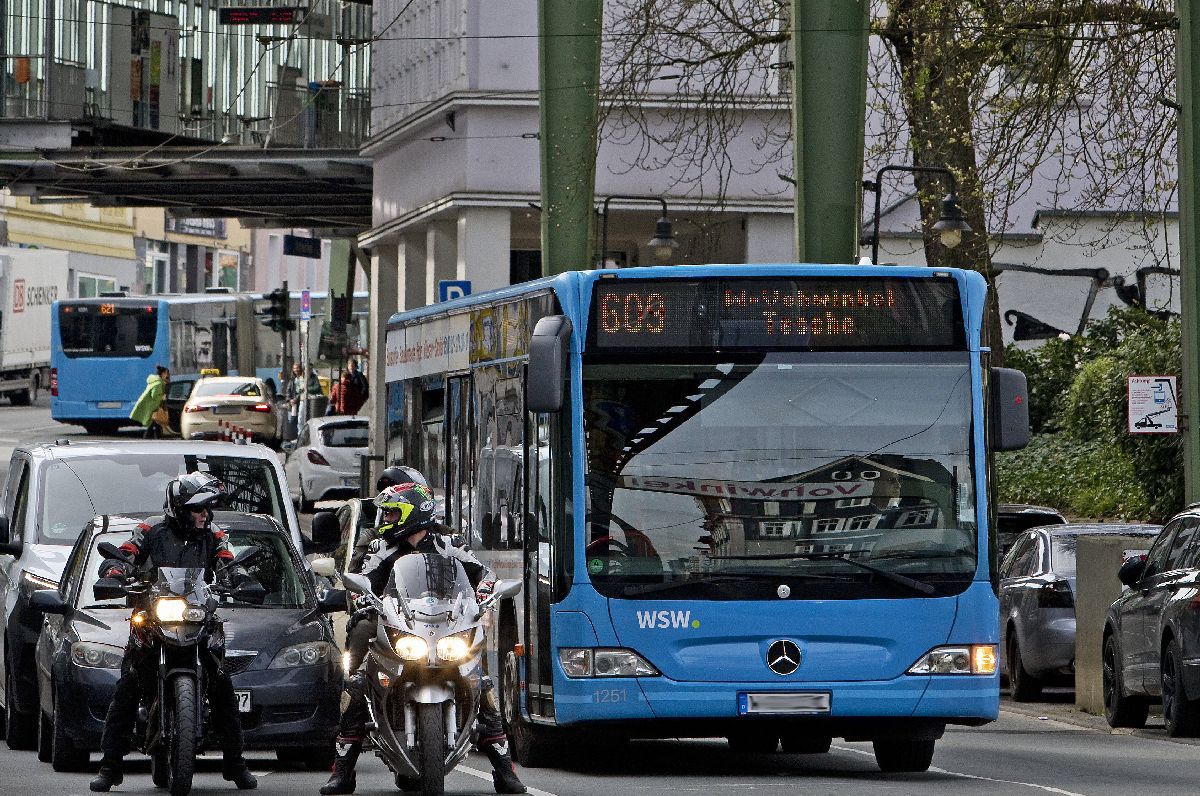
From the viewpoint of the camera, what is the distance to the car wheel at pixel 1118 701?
1852 cm

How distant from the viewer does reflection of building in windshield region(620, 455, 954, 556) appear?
42.1 ft

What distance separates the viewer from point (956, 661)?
12906 mm

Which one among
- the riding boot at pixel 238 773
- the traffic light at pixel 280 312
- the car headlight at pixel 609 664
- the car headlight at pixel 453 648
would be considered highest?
the traffic light at pixel 280 312

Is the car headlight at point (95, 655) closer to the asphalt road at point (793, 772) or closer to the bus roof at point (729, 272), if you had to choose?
the asphalt road at point (793, 772)

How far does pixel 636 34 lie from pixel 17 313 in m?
49.8

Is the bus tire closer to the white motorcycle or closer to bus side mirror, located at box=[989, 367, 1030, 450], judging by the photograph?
bus side mirror, located at box=[989, 367, 1030, 450]

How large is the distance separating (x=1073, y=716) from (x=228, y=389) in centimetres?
3355

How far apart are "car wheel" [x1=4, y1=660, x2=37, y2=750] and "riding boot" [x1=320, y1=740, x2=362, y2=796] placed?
3.84 metres

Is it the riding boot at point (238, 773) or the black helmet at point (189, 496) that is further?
the riding boot at point (238, 773)

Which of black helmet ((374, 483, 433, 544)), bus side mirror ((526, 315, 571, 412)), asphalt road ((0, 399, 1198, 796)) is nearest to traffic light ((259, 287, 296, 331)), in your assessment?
asphalt road ((0, 399, 1198, 796))

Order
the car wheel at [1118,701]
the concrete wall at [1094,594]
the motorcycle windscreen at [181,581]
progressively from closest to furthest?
the motorcycle windscreen at [181,581]
the car wheel at [1118,701]
the concrete wall at [1094,594]

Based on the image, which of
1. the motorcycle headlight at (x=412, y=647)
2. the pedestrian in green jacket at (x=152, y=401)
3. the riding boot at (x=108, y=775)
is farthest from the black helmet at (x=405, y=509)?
the pedestrian in green jacket at (x=152, y=401)

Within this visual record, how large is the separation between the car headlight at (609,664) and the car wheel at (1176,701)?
5641 mm

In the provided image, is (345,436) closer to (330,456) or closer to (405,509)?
(330,456)
